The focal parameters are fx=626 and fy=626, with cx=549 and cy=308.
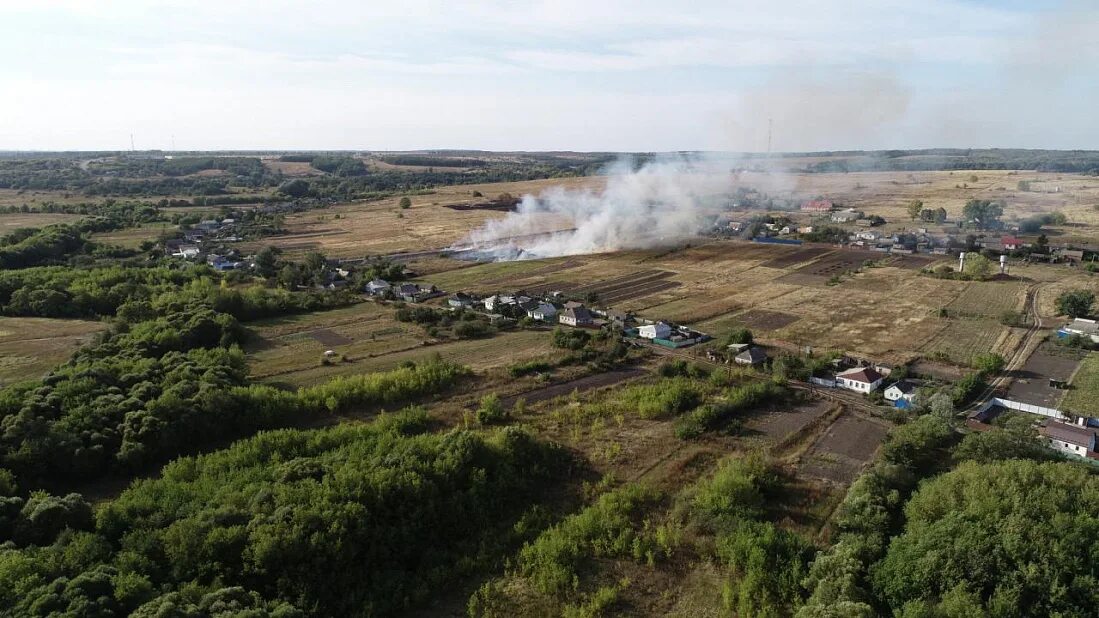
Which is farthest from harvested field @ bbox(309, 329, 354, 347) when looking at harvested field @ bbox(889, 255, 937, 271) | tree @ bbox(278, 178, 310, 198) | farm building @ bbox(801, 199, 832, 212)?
tree @ bbox(278, 178, 310, 198)

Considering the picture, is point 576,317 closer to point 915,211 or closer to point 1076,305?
point 1076,305

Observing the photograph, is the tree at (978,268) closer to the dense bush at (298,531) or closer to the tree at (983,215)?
the tree at (983,215)

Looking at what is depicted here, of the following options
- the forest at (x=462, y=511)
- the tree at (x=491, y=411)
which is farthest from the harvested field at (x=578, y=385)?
the forest at (x=462, y=511)

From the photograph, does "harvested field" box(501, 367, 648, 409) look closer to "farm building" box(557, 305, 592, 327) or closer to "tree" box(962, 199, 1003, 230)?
"farm building" box(557, 305, 592, 327)

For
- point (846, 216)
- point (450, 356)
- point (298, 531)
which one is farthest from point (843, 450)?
point (846, 216)

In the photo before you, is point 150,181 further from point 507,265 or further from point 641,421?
point 641,421
